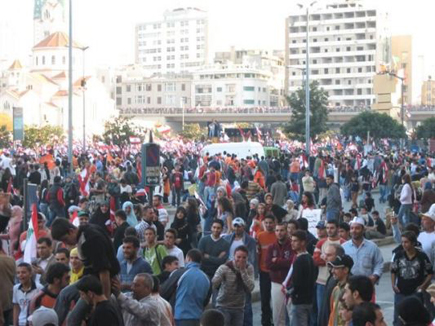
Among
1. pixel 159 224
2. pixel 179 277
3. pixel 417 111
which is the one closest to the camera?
pixel 179 277

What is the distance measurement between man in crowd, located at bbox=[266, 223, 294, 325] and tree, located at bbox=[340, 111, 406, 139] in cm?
6815

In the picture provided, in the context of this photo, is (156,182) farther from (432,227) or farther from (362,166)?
(362,166)

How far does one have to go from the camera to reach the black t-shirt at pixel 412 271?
1065 centimetres

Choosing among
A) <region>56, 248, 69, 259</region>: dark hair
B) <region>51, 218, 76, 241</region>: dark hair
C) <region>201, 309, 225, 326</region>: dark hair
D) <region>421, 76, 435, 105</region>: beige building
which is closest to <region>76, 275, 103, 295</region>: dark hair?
<region>201, 309, 225, 326</region>: dark hair

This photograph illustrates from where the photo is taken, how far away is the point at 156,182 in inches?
730

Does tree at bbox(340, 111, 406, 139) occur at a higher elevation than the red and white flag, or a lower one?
higher

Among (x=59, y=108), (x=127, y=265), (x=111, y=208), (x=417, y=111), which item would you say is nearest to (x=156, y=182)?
(x=111, y=208)

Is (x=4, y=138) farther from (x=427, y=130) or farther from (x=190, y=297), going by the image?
(x=190, y=297)

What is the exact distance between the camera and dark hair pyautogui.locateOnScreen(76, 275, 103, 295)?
7039mm

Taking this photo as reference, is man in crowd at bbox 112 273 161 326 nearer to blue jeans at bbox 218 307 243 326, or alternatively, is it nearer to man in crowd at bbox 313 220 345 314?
blue jeans at bbox 218 307 243 326

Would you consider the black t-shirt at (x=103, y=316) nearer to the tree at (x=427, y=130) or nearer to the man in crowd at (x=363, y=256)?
the man in crowd at (x=363, y=256)

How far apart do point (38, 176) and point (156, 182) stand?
8.07 m

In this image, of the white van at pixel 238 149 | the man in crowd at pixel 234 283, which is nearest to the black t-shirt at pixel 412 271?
the man in crowd at pixel 234 283

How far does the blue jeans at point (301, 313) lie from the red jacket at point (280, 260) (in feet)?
1.95
